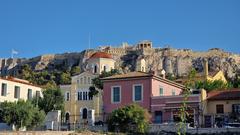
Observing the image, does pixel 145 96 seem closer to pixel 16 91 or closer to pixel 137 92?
pixel 137 92

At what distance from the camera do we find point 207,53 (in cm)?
13600

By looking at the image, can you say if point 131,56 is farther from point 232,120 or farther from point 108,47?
point 232,120

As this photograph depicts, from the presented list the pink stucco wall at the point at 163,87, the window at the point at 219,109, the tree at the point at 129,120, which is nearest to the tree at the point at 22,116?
the tree at the point at 129,120

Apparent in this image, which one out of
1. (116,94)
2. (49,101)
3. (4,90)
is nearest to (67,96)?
(49,101)

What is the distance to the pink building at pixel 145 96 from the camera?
46.5 m

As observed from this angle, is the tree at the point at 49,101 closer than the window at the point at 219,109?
No

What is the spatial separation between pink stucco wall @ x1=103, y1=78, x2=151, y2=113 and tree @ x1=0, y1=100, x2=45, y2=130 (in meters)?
6.93

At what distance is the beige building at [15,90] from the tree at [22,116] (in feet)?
32.4

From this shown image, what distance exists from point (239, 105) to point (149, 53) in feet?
299

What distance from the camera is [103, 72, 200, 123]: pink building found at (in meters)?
46.5

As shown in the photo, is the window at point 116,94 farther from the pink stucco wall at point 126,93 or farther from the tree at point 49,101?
the tree at point 49,101

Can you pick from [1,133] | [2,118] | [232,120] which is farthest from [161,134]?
[2,118]

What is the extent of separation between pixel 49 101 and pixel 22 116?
14759mm

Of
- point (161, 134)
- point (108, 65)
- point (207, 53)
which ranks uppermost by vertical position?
point (207, 53)
